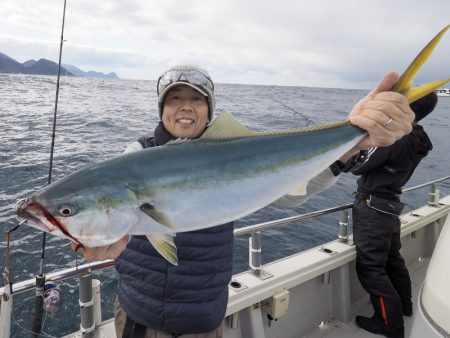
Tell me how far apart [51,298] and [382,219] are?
404 cm

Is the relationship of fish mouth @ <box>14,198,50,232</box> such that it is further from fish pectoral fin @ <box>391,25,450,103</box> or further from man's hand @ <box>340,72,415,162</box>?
fish pectoral fin @ <box>391,25,450,103</box>

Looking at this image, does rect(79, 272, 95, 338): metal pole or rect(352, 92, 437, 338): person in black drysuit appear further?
rect(352, 92, 437, 338): person in black drysuit

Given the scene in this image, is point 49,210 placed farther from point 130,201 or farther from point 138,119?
point 138,119

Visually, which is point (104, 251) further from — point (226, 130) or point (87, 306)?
point (87, 306)

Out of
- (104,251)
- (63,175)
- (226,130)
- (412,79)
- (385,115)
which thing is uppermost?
(412,79)

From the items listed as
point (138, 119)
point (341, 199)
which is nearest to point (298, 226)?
point (341, 199)

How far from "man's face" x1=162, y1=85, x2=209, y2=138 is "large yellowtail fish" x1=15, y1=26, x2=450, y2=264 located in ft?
2.24

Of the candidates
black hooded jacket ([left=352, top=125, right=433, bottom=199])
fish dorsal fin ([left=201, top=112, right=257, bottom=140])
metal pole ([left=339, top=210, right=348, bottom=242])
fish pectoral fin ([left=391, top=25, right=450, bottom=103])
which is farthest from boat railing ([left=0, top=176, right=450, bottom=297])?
fish pectoral fin ([left=391, top=25, right=450, bottom=103])

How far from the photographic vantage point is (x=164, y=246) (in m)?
1.90

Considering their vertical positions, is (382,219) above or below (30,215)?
below

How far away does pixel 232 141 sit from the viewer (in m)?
2.06

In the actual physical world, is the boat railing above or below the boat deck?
above

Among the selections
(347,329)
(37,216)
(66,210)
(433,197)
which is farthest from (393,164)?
(37,216)

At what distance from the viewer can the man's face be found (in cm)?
270
